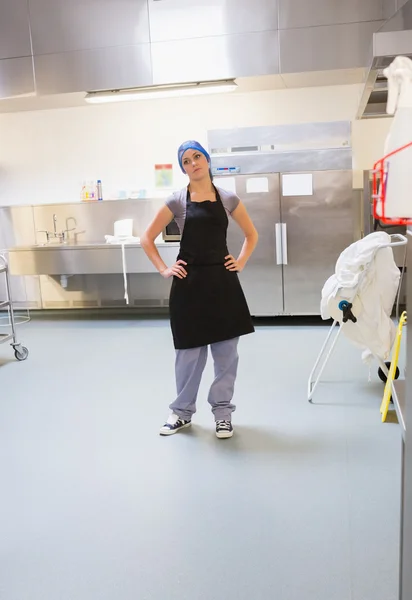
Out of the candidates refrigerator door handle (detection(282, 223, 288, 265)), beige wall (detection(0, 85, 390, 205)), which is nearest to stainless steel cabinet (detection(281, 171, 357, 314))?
refrigerator door handle (detection(282, 223, 288, 265))

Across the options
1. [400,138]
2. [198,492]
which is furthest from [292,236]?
[400,138]

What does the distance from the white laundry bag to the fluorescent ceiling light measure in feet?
9.35

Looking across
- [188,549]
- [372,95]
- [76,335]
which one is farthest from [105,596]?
[76,335]

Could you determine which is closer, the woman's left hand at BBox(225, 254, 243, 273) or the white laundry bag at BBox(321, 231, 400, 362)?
the woman's left hand at BBox(225, 254, 243, 273)

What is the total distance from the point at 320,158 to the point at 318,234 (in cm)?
67

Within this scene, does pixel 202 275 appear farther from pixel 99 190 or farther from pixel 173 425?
pixel 99 190

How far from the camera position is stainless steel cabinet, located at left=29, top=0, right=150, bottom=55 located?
5309 mm

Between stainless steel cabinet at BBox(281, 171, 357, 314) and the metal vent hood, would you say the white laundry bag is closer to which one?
the metal vent hood

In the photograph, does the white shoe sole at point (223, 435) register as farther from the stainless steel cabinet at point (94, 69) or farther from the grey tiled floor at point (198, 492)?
the stainless steel cabinet at point (94, 69)

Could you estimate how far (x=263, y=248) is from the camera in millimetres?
5262

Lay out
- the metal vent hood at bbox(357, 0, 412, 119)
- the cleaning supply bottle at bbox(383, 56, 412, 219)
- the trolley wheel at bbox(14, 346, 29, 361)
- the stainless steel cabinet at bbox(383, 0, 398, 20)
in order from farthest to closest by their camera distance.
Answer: the stainless steel cabinet at bbox(383, 0, 398, 20) → the trolley wheel at bbox(14, 346, 29, 361) → the metal vent hood at bbox(357, 0, 412, 119) → the cleaning supply bottle at bbox(383, 56, 412, 219)

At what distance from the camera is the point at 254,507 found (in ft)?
7.43

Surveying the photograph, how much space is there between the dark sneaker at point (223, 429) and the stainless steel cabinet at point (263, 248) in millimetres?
2507

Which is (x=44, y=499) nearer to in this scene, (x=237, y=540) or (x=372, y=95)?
(x=237, y=540)
